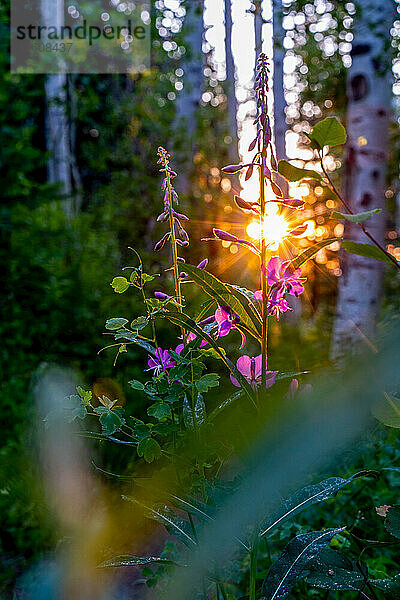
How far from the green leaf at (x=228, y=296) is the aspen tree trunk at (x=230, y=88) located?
8801 mm

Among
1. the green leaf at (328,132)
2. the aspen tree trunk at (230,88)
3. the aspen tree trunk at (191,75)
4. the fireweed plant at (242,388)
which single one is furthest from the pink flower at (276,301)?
the aspen tree trunk at (230,88)

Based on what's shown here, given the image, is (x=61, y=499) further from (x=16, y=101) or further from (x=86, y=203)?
(x=86, y=203)

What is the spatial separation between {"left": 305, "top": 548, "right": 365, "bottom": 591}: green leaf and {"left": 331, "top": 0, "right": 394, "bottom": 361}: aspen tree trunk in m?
3.18

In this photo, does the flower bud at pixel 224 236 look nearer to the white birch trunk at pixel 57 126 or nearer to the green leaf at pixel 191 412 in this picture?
the green leaf at pixel 191 412

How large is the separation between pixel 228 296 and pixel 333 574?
0.45 metres

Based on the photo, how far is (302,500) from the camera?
759 millimetres

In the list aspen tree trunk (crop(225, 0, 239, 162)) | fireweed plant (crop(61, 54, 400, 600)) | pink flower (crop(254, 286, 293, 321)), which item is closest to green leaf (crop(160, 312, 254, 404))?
fireweed plant (crop(61, 54, 400, 600))

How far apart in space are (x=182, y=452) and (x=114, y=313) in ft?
11.5

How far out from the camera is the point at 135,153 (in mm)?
7371

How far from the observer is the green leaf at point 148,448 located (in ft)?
2.68

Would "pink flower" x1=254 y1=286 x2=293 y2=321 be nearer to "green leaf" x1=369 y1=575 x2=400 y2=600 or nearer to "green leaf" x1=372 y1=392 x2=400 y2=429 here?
"green leaf" x1=372 y1=392 x2=400 y2=429

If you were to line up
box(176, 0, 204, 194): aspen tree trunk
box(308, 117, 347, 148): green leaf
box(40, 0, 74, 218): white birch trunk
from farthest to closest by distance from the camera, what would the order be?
box(176, 0, 204, 194): aspen tree trunk → box(40, 0, 74, 218): white birch trunk → box(308, 117, 347, 148): green leaf

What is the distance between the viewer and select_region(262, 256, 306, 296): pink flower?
0.77 meters

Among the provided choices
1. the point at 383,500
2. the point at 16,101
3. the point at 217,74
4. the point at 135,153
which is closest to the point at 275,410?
the point at 383,500
